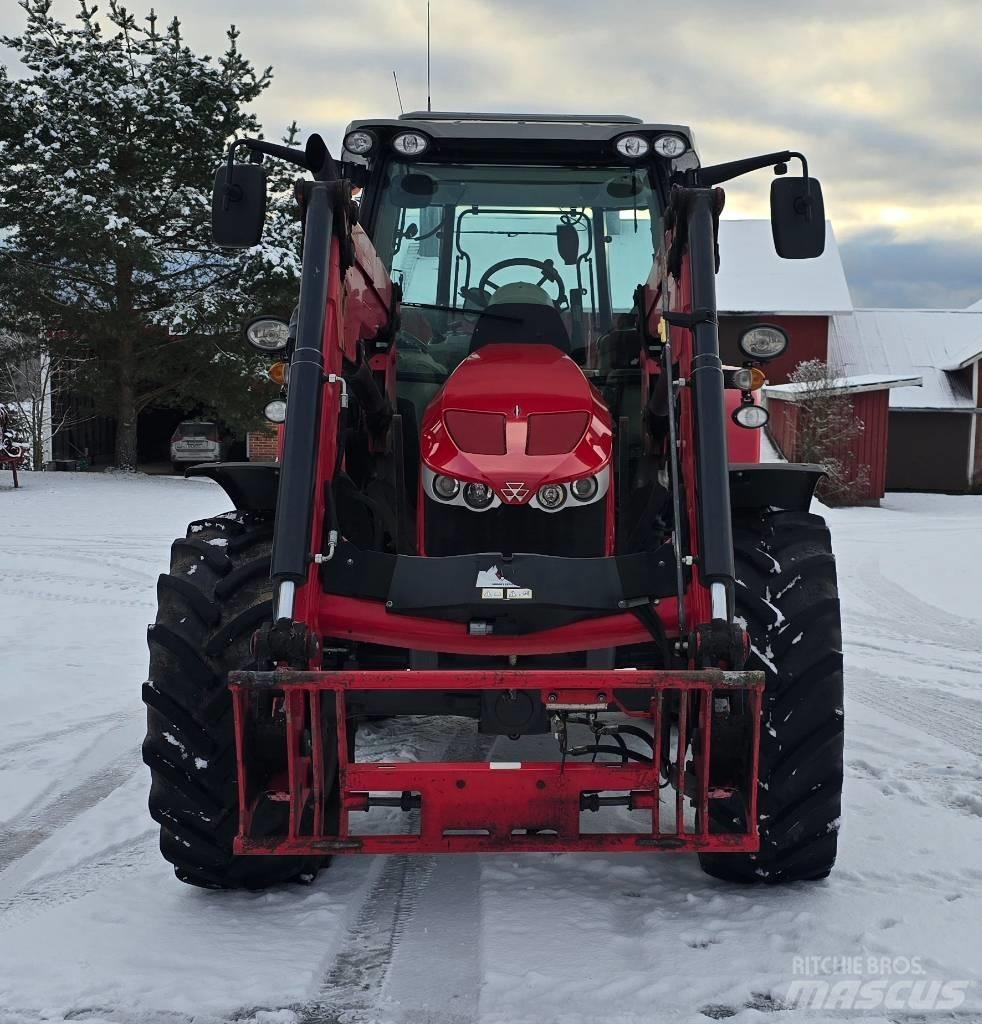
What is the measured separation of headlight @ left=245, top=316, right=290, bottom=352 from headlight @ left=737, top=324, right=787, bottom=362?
1.64 meters

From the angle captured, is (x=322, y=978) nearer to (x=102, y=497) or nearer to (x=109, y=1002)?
(x=109, y=1002)

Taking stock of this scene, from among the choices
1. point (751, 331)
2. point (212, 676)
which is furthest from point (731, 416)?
point (212, 676)

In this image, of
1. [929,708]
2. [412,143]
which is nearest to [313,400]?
[412,143]

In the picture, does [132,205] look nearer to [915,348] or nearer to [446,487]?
[446,487]

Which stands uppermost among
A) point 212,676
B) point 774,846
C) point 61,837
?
point 212,676

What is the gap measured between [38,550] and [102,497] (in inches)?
246

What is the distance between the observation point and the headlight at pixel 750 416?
13.7 feet

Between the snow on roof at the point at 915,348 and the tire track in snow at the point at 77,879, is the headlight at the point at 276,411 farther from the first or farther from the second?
the snow on roof at the point at 915,348

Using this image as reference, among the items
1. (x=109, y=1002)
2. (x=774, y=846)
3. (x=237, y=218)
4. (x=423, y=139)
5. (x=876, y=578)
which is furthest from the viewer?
(x=876, y=578)

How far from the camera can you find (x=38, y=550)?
11641 mm

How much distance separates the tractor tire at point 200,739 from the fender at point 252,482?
1.32 ft

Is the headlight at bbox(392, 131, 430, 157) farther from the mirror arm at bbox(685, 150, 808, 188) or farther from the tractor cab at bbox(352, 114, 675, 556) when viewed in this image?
the mirror arm at bbox(685, 150, 808, 188)

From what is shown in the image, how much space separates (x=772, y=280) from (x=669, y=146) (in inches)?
1024

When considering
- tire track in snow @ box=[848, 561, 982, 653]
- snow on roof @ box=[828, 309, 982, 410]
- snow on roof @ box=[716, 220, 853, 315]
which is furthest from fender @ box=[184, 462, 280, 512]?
snow on roof @ box=[828, 309, 982, 410]
